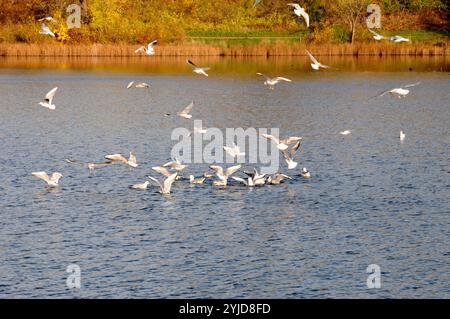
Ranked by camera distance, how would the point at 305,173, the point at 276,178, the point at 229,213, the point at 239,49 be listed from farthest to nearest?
the point at 239,49 → the point at 305,173 → the point at 276,178 → the point at 229,213

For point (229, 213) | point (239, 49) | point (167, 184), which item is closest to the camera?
point (229, 213)

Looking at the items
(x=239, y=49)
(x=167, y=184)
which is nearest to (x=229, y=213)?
(x=167, y=184)

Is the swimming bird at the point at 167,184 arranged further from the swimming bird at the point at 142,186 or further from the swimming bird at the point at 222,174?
the swimming bird at the point at 222,174

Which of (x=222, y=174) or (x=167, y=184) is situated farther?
(x=222, y=174)

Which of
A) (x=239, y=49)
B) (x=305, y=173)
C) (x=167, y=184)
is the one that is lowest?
(x=305, y=173)

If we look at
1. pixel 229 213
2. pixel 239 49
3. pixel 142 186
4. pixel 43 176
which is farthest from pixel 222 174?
pixel 239 49

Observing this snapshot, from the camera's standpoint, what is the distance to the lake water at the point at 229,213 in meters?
17.1

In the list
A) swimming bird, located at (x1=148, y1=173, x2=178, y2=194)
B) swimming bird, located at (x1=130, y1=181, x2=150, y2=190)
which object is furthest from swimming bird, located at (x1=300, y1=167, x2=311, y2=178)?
swimming bird, located at (x1=130, y1=181, x2=150, y2=190)

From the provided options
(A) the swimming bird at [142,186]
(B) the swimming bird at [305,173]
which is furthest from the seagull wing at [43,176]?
(B) the swimming bird at [305,173]

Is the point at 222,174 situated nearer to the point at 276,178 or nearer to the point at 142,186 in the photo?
the point at 276,178

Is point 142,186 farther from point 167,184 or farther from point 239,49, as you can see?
point 239,49

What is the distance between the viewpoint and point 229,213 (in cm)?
2169

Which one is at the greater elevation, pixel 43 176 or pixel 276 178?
pixel 43 176
